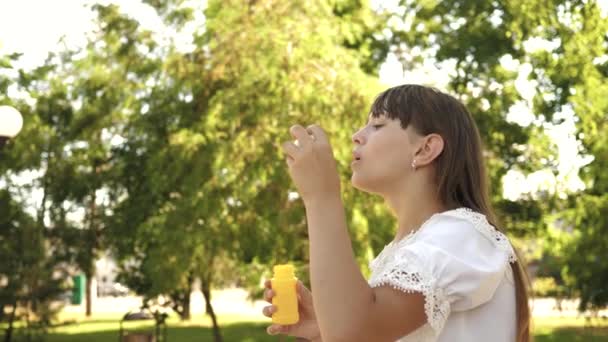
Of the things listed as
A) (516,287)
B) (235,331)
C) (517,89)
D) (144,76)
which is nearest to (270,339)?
(235,331)

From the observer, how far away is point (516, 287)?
1910 millimetres

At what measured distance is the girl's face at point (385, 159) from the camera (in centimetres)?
186

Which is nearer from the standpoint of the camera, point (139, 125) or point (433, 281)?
point (433, 281)

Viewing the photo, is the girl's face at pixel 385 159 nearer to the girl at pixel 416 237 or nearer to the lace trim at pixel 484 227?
the girl at pixel 416 237

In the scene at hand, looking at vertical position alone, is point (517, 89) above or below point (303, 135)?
above

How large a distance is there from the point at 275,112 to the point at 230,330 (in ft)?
38.4

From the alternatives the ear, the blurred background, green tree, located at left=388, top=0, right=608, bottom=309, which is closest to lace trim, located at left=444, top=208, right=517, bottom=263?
the ear

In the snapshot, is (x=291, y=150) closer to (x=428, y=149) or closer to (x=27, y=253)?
(x=428, y=149)

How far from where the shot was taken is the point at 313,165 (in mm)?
1767

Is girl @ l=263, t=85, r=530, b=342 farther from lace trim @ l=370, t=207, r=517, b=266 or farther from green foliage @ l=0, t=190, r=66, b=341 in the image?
green foliage @ l=0, t=190, r=66, b=341

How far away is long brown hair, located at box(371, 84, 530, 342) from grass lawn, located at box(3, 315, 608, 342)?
19517 millimetres

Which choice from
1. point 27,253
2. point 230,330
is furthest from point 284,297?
point 230,330

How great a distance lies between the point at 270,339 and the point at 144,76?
721 cm

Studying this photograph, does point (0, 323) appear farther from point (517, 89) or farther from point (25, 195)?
point (517, 89)
